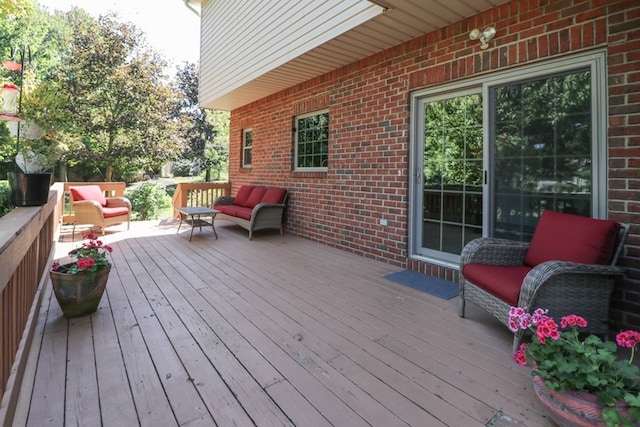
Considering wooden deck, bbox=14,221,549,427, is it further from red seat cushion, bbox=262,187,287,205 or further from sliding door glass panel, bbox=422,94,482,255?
red seat cushion, bbox=262,187,287,205

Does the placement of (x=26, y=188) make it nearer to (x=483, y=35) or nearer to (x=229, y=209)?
(x=229, y=209)

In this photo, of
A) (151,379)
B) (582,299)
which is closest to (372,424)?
(151,379)

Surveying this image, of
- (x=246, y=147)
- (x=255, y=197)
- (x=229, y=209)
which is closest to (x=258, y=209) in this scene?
(x=255, y=197)

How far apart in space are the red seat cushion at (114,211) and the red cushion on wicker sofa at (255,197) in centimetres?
212

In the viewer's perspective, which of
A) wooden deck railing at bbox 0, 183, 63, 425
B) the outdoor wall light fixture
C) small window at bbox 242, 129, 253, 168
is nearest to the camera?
wooden deck railing at bbox 0, 183, 63, 425

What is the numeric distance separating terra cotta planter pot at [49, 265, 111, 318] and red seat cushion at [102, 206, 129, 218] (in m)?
3.45

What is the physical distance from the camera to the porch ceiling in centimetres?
298

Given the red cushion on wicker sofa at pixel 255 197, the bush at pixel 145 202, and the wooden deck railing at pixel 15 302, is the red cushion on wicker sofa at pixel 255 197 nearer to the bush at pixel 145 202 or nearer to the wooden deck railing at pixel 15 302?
the wooden deck railing at pixel 15 302

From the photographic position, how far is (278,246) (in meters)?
4.96

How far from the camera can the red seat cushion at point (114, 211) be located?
5436 millimetres

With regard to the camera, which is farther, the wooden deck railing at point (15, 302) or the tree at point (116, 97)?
the tree at point (116, 97)

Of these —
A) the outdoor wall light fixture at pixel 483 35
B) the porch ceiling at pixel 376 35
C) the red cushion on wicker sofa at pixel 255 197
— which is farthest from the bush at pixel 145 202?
the outdoor wall light fixture at pixel 483 35

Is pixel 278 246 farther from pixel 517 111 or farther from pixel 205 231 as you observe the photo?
pixel 517 111

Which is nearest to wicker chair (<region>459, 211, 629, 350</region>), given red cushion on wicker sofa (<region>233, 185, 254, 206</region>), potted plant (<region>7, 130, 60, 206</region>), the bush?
potted plant (<region>7, 130, 60, 206</region>)
